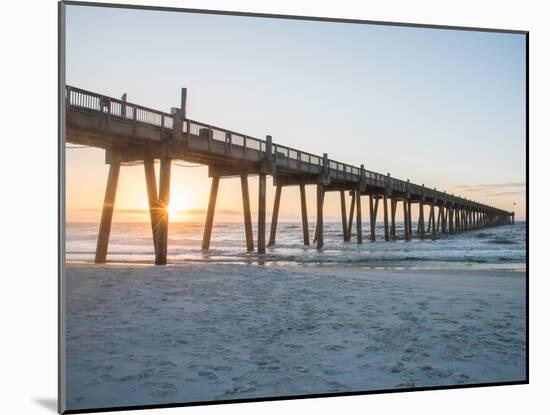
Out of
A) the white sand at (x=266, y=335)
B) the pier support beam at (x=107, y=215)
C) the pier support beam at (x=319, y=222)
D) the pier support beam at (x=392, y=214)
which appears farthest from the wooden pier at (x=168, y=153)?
the pier support beam at (x=392, y=214)

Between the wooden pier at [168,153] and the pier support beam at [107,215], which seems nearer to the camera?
the pier support beam at [107,215]

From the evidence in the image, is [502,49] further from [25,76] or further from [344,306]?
[25,76]

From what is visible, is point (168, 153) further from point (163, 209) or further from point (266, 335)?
point (266, 335)

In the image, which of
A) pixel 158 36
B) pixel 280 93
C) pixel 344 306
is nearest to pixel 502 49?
pixel 280 93

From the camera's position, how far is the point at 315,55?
29.0 ft

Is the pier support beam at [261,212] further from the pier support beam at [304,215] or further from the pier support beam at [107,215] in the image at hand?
the pier support beam at [107,215]

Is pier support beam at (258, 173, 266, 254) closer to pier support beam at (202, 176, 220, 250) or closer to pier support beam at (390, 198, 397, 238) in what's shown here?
pier support beam at (202, 176, 220, 250)

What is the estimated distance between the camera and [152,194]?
11.1 meters

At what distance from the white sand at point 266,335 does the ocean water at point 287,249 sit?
823mm

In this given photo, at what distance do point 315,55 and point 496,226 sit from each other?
751cm

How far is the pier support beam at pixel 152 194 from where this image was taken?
1040 centimetres

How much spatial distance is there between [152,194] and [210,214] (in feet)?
5.46

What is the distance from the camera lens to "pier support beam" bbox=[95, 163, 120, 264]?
8.53 metres

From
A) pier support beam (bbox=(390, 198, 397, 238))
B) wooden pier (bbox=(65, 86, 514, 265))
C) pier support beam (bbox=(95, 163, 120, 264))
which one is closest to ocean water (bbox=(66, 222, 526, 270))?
pier support beam (bbox=(95, 163, 120, 264))
